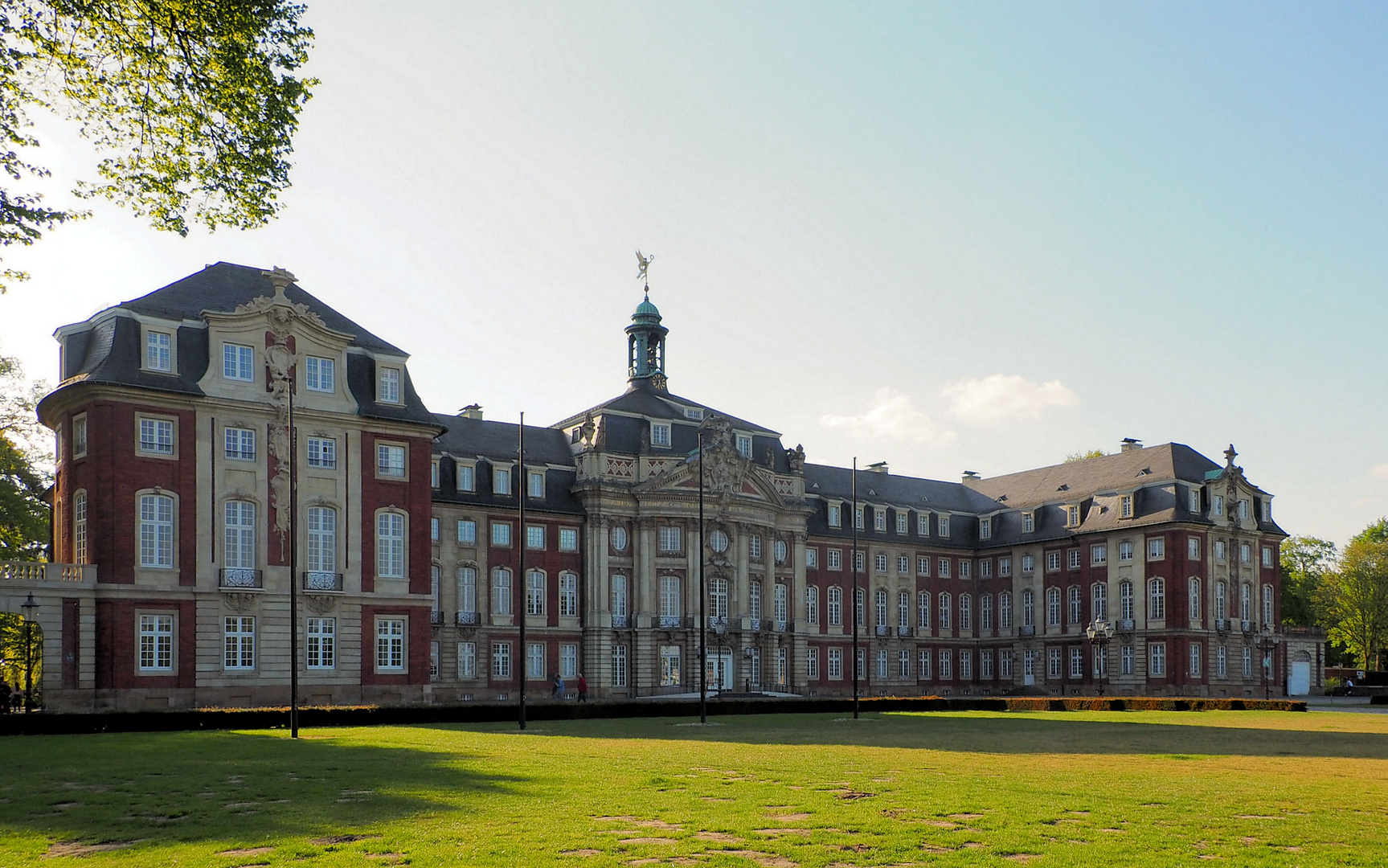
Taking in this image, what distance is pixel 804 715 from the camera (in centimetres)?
4931

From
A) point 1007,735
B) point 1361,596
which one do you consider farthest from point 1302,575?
point 1007,735

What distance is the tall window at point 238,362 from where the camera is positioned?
4778cm

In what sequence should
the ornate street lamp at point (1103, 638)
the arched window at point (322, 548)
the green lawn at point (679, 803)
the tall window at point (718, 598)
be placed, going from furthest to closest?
the ornate street lamp at point (1103, 638)
the tall window at point (718, 598)
the arched window at point (322, 548)
the green lawn at point (679, 803)

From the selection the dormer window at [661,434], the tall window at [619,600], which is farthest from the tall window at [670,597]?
the dormer window at [661,434]

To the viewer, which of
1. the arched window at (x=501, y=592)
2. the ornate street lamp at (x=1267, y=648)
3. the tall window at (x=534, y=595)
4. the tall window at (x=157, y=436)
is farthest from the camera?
Answer: the ornate street lamp at (x=1267, y=648)

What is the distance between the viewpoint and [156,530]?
150 ft

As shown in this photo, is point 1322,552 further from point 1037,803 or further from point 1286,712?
point 1037,803

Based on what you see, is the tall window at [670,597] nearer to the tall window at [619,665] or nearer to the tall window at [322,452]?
the tall window at [619,665]

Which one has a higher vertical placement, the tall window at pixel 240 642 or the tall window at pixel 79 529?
the tall window at pixel 79 529

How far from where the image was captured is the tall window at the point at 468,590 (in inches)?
2514

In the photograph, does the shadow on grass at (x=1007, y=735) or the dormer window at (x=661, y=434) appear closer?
the shadow on grass at (x=1007, y=735)

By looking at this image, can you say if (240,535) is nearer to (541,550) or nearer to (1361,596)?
(541,550)

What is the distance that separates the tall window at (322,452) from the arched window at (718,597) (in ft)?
88.0

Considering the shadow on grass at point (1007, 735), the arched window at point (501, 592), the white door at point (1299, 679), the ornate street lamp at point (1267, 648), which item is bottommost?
the white door at point (1299, 679)
